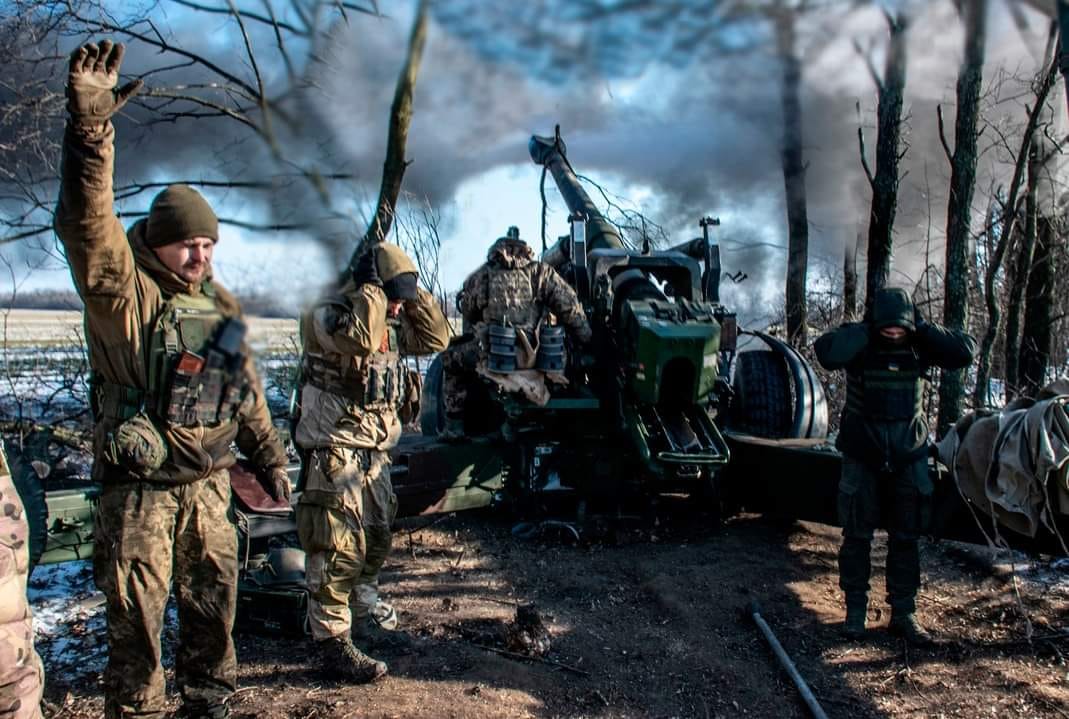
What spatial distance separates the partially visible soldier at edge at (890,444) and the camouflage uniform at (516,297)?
83.0 inches

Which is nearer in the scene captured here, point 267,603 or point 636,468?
point 267,603

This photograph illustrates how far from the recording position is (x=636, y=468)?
671cm

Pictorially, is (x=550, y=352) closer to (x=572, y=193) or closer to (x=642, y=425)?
(x=642, y=425)

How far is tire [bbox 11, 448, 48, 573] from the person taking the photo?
160 inches

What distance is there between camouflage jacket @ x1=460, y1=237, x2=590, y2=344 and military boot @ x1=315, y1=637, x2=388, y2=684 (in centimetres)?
285

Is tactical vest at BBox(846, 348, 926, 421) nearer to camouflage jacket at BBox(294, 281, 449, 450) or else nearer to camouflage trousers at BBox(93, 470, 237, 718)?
camouflage jacket at BBox(294, 281, 449, 450)

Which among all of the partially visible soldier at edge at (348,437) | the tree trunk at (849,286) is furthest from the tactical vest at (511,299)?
the tree trunk at (849,286)

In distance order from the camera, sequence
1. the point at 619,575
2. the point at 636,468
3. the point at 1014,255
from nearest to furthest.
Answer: the point at 619,575
the point at 636,468
the point at 1014,255

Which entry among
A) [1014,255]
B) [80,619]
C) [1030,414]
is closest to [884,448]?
[1030,414]

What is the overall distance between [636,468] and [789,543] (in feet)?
4.03

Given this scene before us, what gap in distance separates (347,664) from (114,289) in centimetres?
207

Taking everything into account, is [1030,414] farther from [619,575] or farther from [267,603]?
[267,603]

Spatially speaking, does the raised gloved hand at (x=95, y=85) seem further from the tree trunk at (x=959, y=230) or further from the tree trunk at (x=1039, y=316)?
the tree trunk at (x=1039, y=316)

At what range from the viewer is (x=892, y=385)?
4754 mm
